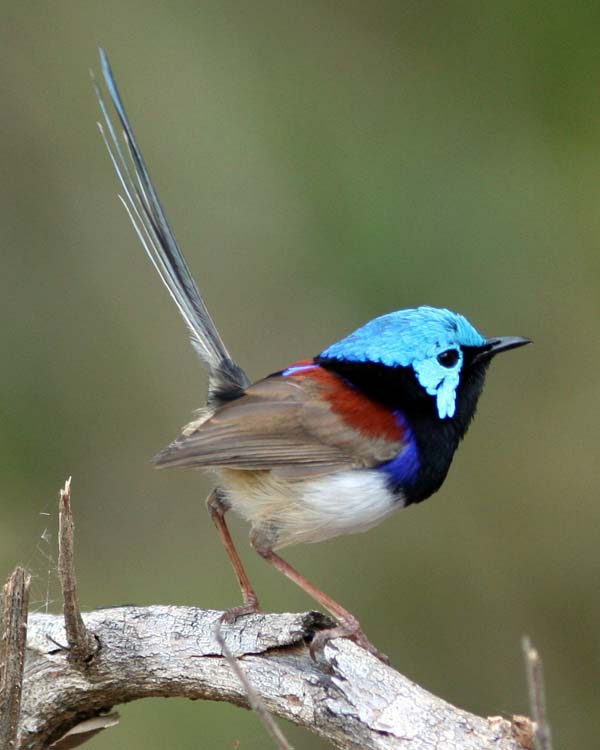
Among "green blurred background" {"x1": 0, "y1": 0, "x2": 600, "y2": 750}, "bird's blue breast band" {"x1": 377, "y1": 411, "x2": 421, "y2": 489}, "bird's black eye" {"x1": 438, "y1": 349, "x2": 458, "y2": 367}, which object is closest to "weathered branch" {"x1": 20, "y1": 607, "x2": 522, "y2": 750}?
"bird's blue breast band" {"x1": 377, "y1": 411, "x2": 421, "y2": 489}

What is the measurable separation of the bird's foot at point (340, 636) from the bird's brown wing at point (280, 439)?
55 centimetres

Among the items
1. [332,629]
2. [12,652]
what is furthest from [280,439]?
[12,652]

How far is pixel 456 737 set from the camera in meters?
3.40

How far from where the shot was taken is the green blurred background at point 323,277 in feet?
22.1

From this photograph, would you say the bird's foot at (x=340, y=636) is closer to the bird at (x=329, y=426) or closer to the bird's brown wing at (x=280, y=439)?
the bird at (x=329, y=426)

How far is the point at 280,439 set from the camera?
4.38m

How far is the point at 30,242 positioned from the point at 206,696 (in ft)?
12.8

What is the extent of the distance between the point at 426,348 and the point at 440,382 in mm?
138

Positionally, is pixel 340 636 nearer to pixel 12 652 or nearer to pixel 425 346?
pixel 12 652

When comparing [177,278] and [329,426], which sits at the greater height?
[177,278]

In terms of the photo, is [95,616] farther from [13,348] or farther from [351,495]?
[13,348]

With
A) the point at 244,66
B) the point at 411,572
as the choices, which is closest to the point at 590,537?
the point at 411,572

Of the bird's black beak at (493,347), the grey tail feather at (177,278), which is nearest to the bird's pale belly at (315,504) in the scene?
the grey tail feather at (177,278)

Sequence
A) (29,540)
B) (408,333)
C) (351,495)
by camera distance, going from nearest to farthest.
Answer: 1. (351,495)
2. (408,333)
3. (29,540)
